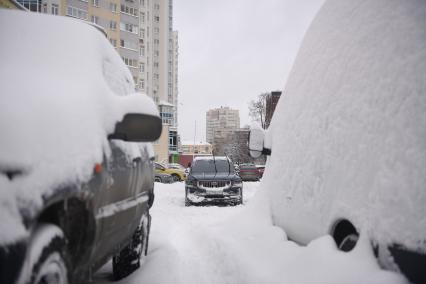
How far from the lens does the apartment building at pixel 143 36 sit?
4341cm

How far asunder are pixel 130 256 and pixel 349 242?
2169 millimetres

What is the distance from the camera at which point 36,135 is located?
1.64m

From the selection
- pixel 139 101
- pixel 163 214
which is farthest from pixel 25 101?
pixel 163 214

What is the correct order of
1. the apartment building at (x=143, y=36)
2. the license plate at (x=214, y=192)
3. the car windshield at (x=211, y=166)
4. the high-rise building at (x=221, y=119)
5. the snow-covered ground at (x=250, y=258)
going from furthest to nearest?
the high-rise building at (x=221, y=119)
the apartment building at (x=143, y=36)
the car windshield at (x=211, y=166)
the license plate at (x=214, y=192)
the snow-covered ground at (x=250, y=258)

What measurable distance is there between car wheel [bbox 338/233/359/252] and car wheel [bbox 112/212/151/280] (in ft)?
6.82

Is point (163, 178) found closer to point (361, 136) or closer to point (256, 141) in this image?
point (256, 141)

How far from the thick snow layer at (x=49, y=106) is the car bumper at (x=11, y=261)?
0.04m

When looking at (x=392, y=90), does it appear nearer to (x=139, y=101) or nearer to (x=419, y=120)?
(x=419, y=120)

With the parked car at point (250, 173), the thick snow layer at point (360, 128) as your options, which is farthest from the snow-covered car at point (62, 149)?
the parked car at point (250, 173)

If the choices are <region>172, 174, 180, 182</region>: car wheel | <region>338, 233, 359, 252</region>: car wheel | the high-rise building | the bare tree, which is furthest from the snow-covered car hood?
the high-rise building

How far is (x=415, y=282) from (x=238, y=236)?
278 centimetres

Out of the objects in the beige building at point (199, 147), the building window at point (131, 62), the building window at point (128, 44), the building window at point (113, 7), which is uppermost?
the building window at point (113, 7)

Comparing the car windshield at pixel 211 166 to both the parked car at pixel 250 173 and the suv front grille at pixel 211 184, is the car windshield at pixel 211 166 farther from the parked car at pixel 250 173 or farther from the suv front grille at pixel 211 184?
the parked car at pixel 250 173

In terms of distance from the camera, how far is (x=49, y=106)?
1810 millimetres
